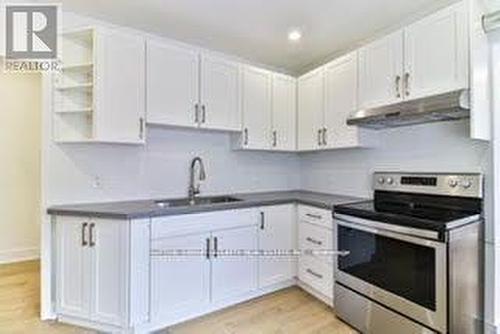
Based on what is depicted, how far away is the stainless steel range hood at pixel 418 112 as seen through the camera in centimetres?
196

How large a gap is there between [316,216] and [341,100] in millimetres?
1109

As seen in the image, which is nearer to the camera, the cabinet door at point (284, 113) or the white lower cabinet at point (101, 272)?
the white lower cabinet at point (101, 272)

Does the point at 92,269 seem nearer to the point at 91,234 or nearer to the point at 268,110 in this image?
the point at 91,234

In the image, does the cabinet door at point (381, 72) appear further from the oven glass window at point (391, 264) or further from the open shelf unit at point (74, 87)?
the open shelf unit at point (74, 87)

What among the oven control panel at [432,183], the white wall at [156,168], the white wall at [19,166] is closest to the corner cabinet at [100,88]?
the white wall at [156,168]

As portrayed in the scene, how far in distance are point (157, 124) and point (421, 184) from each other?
220cm

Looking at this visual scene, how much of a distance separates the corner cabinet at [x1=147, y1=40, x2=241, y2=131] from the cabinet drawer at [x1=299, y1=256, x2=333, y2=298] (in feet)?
4.83

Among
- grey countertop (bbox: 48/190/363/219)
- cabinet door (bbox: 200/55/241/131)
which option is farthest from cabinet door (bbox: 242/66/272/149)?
grey countertop (bbox: 48/190/363/219)

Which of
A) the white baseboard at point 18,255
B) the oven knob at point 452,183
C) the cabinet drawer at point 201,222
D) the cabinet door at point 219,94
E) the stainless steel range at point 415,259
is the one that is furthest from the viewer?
the white baseboard at point 18,255

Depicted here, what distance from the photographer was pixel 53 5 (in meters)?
2.49

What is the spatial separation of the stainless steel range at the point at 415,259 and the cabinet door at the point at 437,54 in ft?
2.15

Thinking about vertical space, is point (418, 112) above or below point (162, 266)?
above

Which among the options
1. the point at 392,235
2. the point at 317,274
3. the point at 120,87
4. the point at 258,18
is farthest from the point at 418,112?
the point at 120,87

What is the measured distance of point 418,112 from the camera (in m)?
2.12
